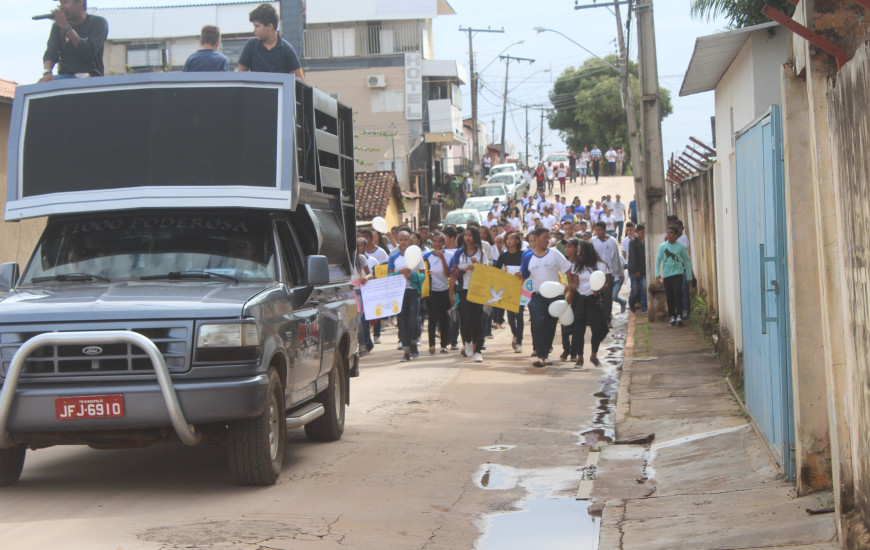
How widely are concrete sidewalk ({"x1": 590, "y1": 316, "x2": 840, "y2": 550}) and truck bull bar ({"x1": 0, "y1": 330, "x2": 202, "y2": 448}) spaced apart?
2.79 m

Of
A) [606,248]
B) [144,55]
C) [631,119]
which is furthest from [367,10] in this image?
[606,248]

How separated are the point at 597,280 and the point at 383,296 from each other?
367cm

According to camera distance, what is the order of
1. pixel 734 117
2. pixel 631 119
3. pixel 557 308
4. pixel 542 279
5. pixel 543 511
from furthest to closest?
pixel 631 119 → pixel 542 279 → pixel 557 308 → pixel 734 117 → pixel 543 511

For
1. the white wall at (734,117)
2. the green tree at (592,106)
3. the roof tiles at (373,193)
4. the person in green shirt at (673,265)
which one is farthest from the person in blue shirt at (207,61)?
the green tree at (592,106)

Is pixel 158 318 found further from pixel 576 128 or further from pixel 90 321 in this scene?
pixel 576 128

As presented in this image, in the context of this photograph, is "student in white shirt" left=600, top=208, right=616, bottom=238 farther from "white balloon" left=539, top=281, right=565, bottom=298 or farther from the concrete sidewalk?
the concrete sidewalk

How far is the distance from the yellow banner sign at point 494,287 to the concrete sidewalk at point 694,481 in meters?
3.15

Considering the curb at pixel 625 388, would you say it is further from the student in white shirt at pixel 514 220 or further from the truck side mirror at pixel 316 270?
the student in white shirt at pixel 514 220

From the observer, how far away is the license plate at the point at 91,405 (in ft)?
22.2

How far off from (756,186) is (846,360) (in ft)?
9.25

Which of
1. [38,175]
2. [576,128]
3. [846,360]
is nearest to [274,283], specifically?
[38,175]

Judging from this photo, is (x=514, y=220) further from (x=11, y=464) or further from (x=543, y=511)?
(x=11, y=464)

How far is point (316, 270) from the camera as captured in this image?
824 centimetres

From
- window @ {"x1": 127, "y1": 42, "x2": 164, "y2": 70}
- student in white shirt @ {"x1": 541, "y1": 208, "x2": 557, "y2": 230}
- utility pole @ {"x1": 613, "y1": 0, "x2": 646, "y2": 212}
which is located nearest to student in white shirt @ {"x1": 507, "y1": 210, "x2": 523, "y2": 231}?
student in white shirt @ {"x1": 541, "y1": 208, "x2": 557, "y2": 230}
